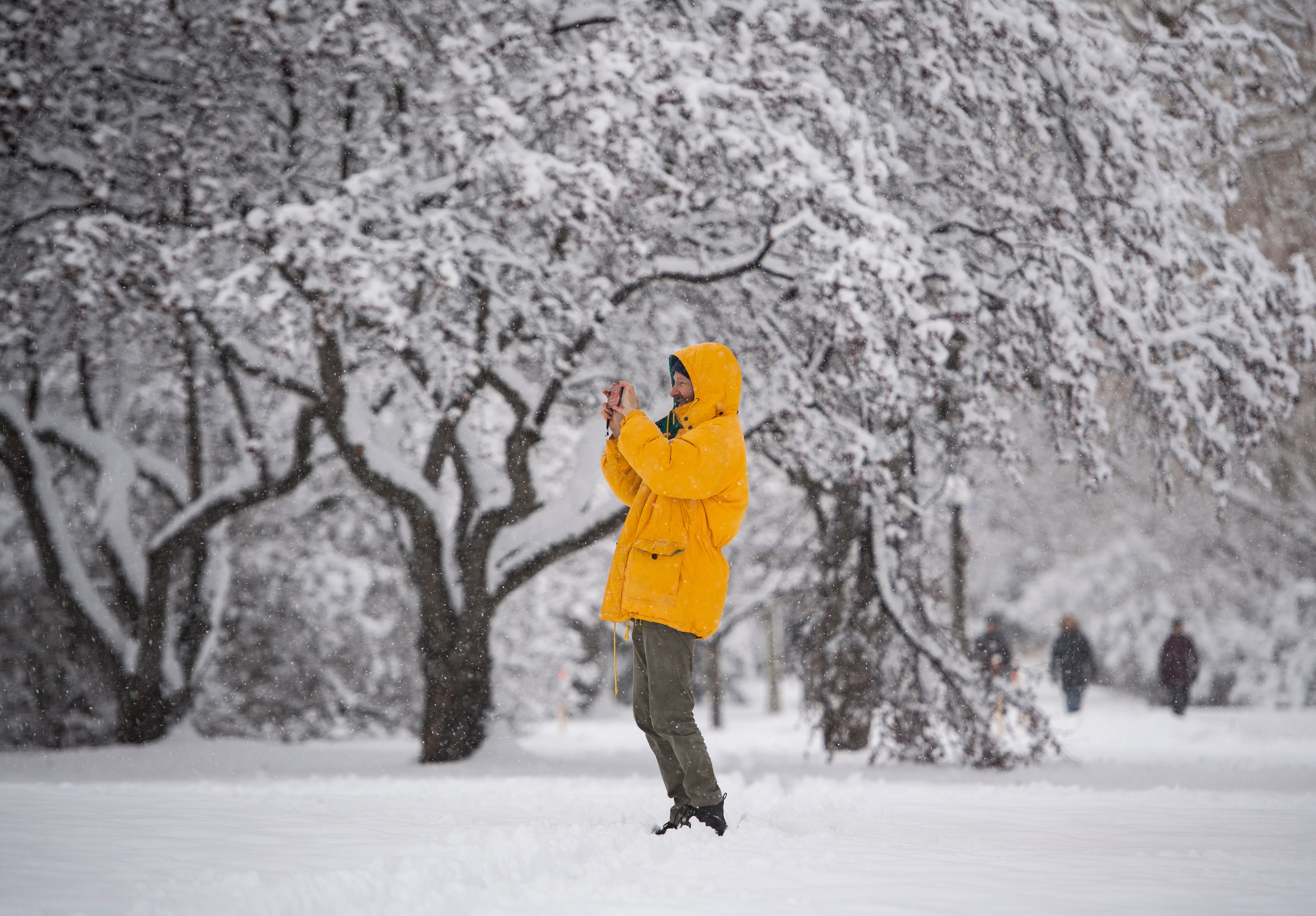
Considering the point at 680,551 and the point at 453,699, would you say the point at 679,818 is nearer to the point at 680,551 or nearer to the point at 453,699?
the point at 680,551

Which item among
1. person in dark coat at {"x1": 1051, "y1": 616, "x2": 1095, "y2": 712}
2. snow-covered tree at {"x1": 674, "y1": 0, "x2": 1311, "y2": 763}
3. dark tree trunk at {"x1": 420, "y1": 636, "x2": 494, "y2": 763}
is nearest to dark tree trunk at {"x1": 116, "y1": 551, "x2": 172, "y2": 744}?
dark tree trunk at {"x1": 420, "y1": 636, "x2": 494, "y2": 763}

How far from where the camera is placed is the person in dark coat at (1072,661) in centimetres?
1334

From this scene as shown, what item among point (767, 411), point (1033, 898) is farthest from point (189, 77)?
point (1033, 898)

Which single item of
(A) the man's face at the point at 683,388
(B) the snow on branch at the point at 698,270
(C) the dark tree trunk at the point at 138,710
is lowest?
(C) the dark tree trunk at the point at 138,710

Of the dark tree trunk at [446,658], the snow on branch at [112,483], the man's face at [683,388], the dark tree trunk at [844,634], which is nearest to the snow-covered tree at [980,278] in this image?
the dark tree trunk at [844,634]

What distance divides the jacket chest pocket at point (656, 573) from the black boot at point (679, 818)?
78 centimetres

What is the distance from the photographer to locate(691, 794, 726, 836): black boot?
157 inches

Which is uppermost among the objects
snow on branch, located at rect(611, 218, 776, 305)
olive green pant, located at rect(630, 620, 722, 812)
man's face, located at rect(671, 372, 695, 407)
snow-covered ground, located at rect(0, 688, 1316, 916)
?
snow on branch, located at rect(611, 218, 776, 305)

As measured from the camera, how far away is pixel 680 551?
3973 mm

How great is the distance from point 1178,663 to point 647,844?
12619 millimetres

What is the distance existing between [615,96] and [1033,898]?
→ 5523 millimetres

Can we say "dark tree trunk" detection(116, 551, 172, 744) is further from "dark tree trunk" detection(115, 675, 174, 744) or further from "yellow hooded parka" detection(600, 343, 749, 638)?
"yellow hooded parka" detection(600, 343, 749, 638)

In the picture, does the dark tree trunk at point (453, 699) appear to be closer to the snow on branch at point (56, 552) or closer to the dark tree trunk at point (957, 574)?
the snow on branch at point (56, 552)

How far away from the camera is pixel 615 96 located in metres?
7.13
